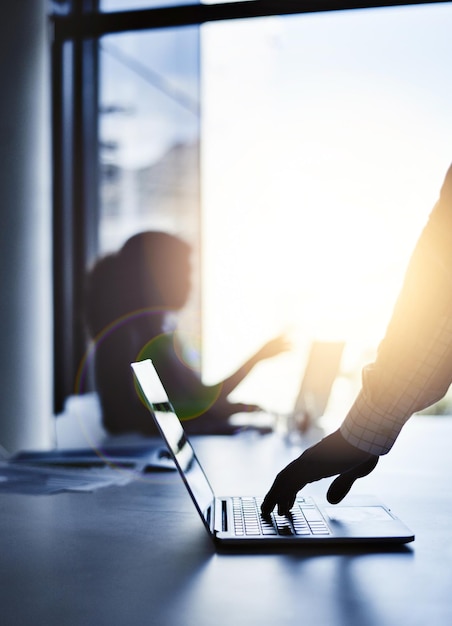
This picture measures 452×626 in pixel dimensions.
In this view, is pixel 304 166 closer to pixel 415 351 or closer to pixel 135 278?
pixel 135 278

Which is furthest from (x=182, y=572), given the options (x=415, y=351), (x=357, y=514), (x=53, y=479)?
(x=53, y=479)

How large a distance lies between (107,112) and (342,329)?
1.68 m

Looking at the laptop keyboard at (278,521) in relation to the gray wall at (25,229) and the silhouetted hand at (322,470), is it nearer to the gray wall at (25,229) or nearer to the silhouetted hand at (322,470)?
the silhouetted hand at (322,470)

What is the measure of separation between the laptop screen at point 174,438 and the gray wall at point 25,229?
2122 millimetres

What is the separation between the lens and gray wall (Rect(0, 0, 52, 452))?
10.6 feet

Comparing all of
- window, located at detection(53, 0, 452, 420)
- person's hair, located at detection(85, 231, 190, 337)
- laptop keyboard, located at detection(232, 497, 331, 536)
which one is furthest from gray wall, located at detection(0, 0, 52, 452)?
laptop keyboard, located at detection(232, 497, 331, 536)

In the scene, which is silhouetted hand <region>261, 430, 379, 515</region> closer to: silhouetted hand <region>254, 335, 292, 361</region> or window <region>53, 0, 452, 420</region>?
silhouetted hand <region>254, 335, 292, 361</region>

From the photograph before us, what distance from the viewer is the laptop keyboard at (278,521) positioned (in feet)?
3.38

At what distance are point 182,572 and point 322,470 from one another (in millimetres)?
287

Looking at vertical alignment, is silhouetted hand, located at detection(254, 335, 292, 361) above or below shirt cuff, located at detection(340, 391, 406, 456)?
below

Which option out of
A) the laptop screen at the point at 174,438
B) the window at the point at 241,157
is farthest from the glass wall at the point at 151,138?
the laptop screen at the point at 174,438

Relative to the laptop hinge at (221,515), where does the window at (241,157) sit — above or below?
above

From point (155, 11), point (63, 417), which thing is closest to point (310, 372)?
point (63, 417)

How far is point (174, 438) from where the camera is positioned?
3.89ft
